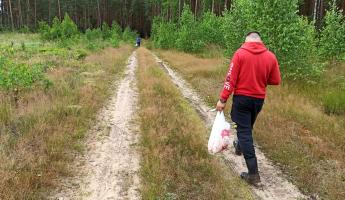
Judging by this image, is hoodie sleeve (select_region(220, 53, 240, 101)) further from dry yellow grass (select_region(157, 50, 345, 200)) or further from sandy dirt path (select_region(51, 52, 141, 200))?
sandy dirt path (select_region(51, 52, 141, 200))

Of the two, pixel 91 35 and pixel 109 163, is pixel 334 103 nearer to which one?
pixel 109 163

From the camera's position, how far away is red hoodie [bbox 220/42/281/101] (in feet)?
17.7

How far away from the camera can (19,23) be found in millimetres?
69500

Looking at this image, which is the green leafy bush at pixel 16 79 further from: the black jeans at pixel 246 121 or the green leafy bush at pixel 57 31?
the green leafy bush at pixel 57 31

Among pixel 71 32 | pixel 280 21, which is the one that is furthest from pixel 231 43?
pixel 71 32

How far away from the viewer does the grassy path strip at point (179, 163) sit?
16.9 ft

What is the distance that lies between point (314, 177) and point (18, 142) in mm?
5359

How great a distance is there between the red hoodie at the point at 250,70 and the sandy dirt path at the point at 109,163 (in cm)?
210

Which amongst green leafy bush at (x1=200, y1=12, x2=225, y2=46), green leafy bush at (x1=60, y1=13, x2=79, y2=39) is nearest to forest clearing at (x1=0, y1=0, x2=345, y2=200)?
green leafy bush at (x1=200, y1=12, x2=225, y2=46)

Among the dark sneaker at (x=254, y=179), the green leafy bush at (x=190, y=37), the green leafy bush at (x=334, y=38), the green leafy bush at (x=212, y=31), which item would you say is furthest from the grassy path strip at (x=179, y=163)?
the green leafy bush at (x=190, y=37)

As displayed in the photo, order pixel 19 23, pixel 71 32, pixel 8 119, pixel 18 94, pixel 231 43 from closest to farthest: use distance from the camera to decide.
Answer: pixel 8 119
pixel 18 94
pixel 231 43
pixel 71 32
pixel 19 23

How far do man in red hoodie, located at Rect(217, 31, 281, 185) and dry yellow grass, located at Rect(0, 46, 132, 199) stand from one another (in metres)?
3.04

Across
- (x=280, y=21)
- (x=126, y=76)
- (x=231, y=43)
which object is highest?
(x=280, y=21)

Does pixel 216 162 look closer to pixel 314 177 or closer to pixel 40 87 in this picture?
pixel 314 177
